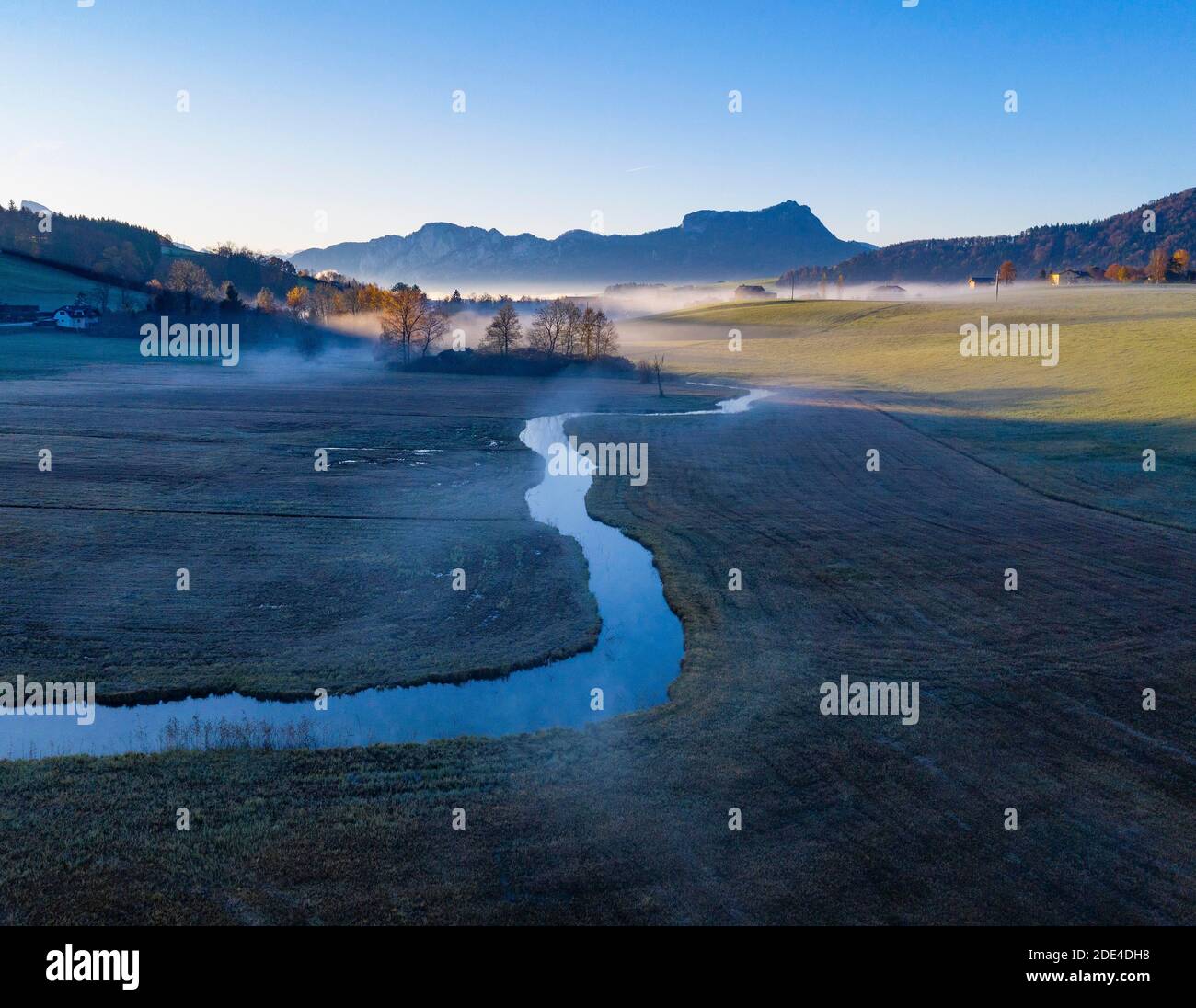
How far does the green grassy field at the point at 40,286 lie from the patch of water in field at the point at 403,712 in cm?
11669

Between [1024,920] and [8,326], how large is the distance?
11544 centimetres

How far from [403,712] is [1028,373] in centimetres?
7255

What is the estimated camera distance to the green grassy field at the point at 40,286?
11781cm

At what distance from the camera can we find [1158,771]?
1441 centimetres

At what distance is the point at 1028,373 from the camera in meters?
75.4

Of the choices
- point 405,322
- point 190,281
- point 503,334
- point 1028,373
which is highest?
point 190,281

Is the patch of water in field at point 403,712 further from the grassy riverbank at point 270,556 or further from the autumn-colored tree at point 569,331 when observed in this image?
the autumn-colored tree at point 569,331

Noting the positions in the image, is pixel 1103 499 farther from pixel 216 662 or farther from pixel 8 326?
pixel 8 326

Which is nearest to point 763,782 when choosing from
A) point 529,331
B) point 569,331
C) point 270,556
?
point 270,556

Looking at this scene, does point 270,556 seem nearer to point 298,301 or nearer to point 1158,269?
point 298,301

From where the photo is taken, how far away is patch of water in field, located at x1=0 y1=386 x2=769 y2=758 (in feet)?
52.1

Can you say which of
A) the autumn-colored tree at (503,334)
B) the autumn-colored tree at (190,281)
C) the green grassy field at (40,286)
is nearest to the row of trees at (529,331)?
the autumn-colored tree at (503,334)

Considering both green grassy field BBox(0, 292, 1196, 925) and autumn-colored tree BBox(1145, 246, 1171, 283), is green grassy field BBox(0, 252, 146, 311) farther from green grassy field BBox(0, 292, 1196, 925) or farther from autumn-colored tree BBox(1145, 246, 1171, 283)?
autumn-colored tree BBox(1145, 246, 1171, 283)
